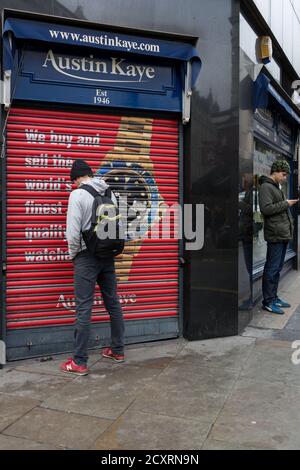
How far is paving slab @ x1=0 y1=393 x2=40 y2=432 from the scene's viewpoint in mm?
3596

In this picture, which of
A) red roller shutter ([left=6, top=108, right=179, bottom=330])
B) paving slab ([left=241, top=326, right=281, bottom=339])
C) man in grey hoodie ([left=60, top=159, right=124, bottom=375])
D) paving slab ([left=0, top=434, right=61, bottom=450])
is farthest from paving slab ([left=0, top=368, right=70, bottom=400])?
paving slab ([left=241, top=326, right=281, bottom=339])

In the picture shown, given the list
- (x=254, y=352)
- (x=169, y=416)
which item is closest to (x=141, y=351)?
(x=254, y=352)

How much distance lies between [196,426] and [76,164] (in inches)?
96.3

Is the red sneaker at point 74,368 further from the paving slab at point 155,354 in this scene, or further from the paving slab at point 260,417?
the paving slab at point 260,417

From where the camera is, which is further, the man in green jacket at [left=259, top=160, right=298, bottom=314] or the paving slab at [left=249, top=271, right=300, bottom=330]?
→ the man in green jacket at [left=259, top=160, right=298, bottom=314]

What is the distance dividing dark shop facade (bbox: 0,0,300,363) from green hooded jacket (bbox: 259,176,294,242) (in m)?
0.64

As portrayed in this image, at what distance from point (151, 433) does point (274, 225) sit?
401cm

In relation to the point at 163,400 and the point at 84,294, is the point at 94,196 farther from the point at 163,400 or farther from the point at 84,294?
the point at 163,400

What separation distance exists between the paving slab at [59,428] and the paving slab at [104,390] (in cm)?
11

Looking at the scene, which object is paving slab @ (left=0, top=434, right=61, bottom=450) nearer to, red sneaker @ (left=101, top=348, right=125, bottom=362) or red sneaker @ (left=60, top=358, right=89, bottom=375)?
red sneaker @ (left=60, top=358, right=89, bottom=375)
